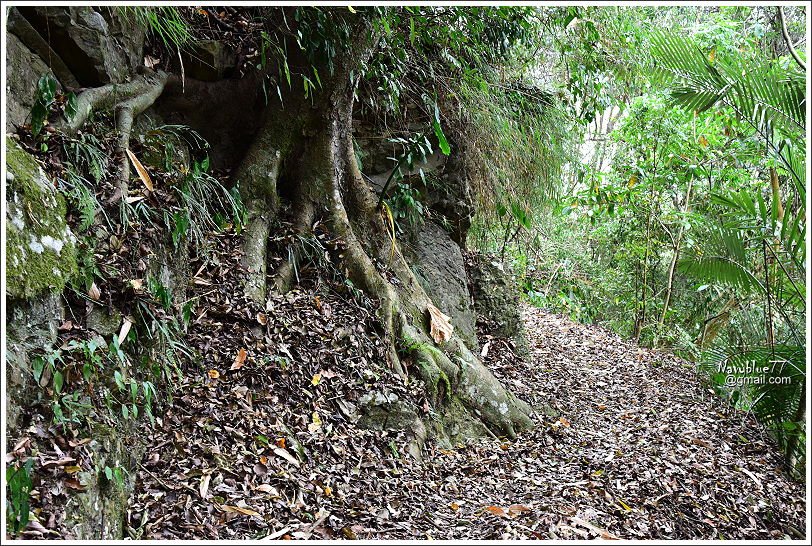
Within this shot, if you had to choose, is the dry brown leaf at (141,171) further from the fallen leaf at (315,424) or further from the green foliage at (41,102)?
the fallen leaf at (315,424)

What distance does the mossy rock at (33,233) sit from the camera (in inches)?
80.8

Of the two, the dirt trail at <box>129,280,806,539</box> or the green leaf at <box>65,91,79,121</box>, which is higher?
the green leaf at <box>65,91,79,121</box>

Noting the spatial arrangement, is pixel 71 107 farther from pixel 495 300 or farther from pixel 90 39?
pixel 495 300

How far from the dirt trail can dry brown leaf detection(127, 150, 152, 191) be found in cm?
119

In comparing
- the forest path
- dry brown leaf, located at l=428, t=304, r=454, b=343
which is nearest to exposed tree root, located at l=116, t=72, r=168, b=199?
dry brown leaf, located at l=428, t=304, r=454, b=343

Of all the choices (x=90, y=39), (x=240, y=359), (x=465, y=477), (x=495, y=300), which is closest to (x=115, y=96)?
(x=90, y=39)

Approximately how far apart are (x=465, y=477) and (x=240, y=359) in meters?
1.58

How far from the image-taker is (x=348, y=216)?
14.4 ft

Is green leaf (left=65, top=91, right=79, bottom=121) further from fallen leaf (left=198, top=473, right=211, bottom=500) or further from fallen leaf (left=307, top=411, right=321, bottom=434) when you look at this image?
fallen leaf (left=307, top=411, right=321, bottom=434)

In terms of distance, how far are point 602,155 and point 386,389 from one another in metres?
9.04

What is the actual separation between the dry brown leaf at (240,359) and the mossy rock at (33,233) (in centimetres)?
97

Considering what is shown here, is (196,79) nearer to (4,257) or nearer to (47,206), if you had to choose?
(47,206)

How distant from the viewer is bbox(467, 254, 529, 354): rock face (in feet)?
18.7

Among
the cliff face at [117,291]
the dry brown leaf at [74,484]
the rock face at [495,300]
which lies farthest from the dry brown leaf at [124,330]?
the rock face at [495,300]
